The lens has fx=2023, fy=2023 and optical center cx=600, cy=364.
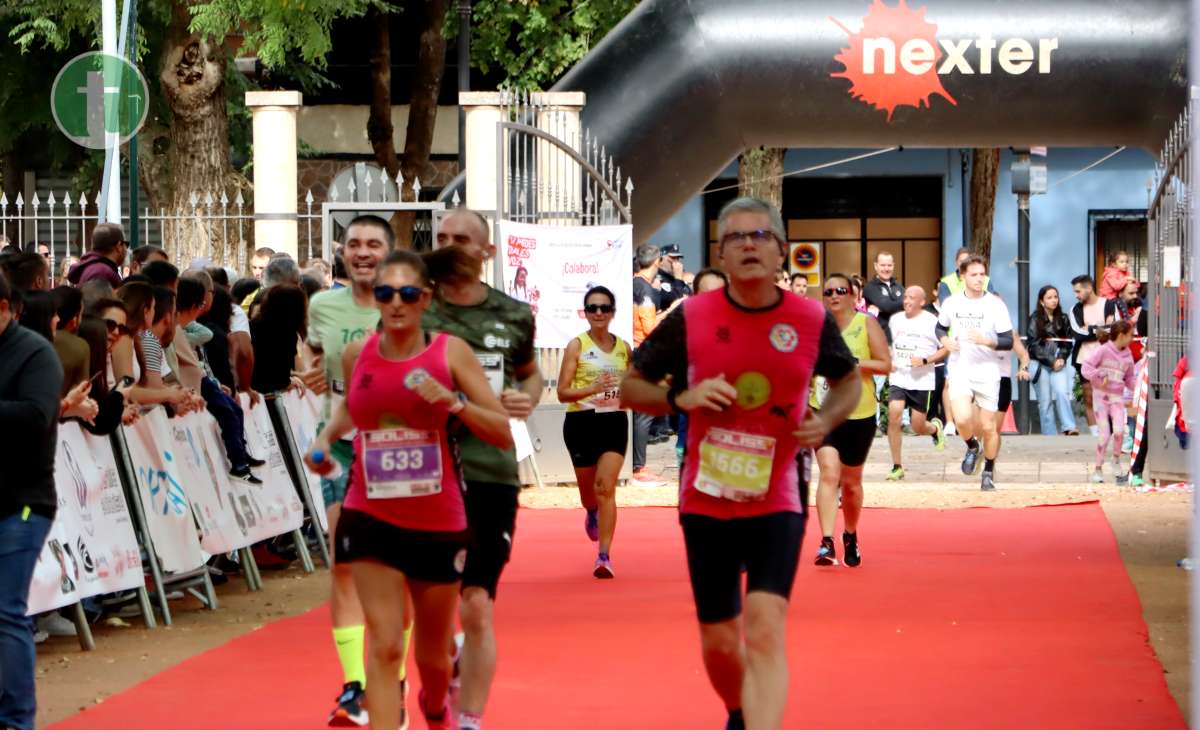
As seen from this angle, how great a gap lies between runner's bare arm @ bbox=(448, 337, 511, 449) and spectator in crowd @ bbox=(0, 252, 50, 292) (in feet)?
13.2

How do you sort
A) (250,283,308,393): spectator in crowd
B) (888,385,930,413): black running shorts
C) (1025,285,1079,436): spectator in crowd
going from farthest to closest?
(1025,285,1079,436): spectator in crowd
(888,385,930,413): black running shorts
(250,283,308,393): spectator in crowd

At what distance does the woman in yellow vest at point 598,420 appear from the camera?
1248cm

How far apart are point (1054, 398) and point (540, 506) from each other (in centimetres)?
874

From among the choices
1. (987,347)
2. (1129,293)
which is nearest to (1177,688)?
(987,347)

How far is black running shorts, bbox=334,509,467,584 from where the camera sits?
639 centimetres

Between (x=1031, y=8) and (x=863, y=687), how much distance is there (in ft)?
34.5

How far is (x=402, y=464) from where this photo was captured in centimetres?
639

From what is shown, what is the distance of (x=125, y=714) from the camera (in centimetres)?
809

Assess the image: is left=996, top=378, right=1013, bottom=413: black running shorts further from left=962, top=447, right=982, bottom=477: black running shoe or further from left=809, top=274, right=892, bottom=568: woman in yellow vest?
left=809, top=274, right=892, bottom=568: woman in yellow vest

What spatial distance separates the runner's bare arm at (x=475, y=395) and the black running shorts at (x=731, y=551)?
0.68 meters

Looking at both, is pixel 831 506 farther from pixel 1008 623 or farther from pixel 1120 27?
pixel 1120 27

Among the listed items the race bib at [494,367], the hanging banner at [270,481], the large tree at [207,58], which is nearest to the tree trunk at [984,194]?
the large tree at [207,58]

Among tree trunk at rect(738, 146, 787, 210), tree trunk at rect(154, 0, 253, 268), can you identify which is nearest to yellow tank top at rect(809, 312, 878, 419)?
tree trunk at rect(154, 0, 253, 268)

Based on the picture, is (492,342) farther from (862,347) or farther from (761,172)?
(761,172)
